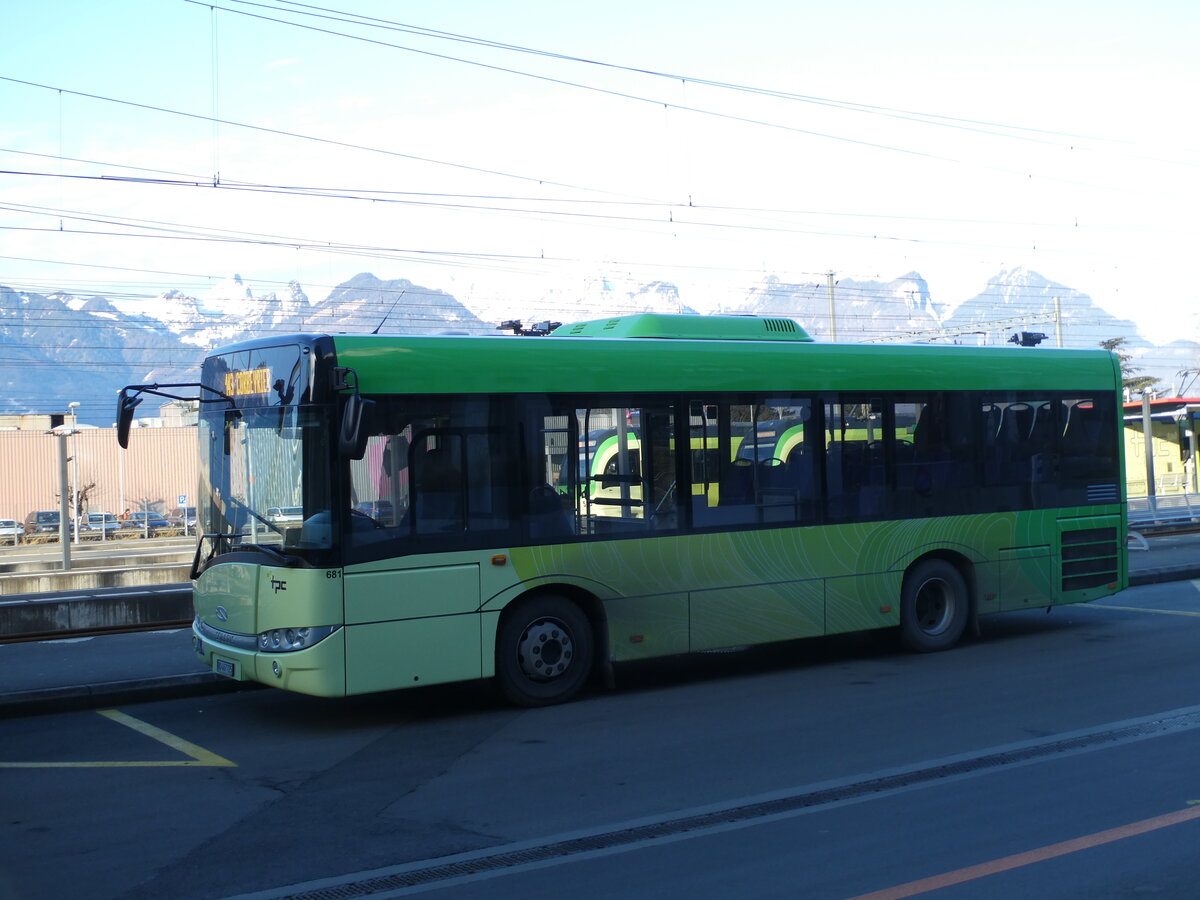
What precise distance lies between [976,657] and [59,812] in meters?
8.11

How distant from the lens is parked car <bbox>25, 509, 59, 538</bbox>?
4989cm

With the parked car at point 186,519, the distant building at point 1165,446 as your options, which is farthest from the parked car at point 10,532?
the distant building at point 1165,446

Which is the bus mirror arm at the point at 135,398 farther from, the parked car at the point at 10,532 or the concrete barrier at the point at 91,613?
the parked car at the point at 10,532

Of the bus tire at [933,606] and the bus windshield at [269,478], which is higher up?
the bus windshield at [269,478]

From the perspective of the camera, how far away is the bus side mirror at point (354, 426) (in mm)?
8148

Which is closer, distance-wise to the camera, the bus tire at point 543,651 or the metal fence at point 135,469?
the bus tire at point 543,651

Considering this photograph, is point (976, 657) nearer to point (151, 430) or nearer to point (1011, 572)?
point (1011, 572)

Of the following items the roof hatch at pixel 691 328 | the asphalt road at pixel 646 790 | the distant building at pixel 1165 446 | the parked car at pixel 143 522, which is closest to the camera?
the asphalt road at pixel 646 790

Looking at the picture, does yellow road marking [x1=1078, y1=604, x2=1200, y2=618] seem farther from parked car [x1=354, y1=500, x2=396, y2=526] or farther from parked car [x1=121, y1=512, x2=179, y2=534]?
parked car [x1=121, y1=512, x2=179, y2=534]

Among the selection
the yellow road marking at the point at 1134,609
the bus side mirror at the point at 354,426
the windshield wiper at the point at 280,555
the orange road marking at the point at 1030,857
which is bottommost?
the orange road marking at the point at 1030,857

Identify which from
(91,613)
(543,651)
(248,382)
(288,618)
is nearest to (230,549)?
(288,618)

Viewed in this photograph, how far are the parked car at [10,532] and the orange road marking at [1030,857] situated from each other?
46689 millimetres

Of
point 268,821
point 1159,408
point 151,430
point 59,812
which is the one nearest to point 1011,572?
point 268,821

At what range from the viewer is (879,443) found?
1138 cm
